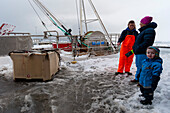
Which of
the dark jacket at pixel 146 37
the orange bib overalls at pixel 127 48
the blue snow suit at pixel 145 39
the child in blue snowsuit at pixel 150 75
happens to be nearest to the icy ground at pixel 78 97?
the child in blue snowsuit at pixel 150 75

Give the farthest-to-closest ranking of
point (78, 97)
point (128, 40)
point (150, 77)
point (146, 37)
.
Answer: point (128, 40) < point (146, 37) < point (78, 97) < point (150, 77)

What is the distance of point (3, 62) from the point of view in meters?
5.72

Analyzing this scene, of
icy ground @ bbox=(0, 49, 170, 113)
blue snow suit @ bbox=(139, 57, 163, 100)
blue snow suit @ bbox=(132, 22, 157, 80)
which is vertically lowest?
icy ground @ bbox=(0, 49, 170, 113)

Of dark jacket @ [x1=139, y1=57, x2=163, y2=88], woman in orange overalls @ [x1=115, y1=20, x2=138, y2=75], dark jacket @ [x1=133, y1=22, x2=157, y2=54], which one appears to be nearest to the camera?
dark jacket @ [x1=139, y1=57, x2=163, y2=88]

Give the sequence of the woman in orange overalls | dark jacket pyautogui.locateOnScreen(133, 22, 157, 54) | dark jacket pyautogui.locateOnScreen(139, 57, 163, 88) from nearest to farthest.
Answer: dark jacket pyautogui.locateOnScreen(139, 57, 163, 88), dark jacket pyautogui.locateOnScreen(133, 22, 157, 54), the woman in orange overalls

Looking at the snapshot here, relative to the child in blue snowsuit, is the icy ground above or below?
below

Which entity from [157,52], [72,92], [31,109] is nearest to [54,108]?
[31,109]

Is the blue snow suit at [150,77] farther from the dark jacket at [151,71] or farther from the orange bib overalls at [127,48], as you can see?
the orange bib overalls at [127,48]

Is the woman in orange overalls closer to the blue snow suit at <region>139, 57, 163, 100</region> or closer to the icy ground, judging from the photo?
the icy ground

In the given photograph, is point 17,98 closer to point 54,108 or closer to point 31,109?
point 31,109

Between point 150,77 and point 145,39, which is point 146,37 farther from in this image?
point 150,77

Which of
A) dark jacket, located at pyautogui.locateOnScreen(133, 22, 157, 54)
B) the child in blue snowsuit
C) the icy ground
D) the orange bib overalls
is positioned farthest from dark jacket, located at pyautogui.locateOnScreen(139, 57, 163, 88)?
the orange bib overalls

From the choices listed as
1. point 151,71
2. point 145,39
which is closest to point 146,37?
point 145,39

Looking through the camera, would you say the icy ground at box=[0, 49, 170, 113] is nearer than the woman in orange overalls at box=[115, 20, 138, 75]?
Yes
